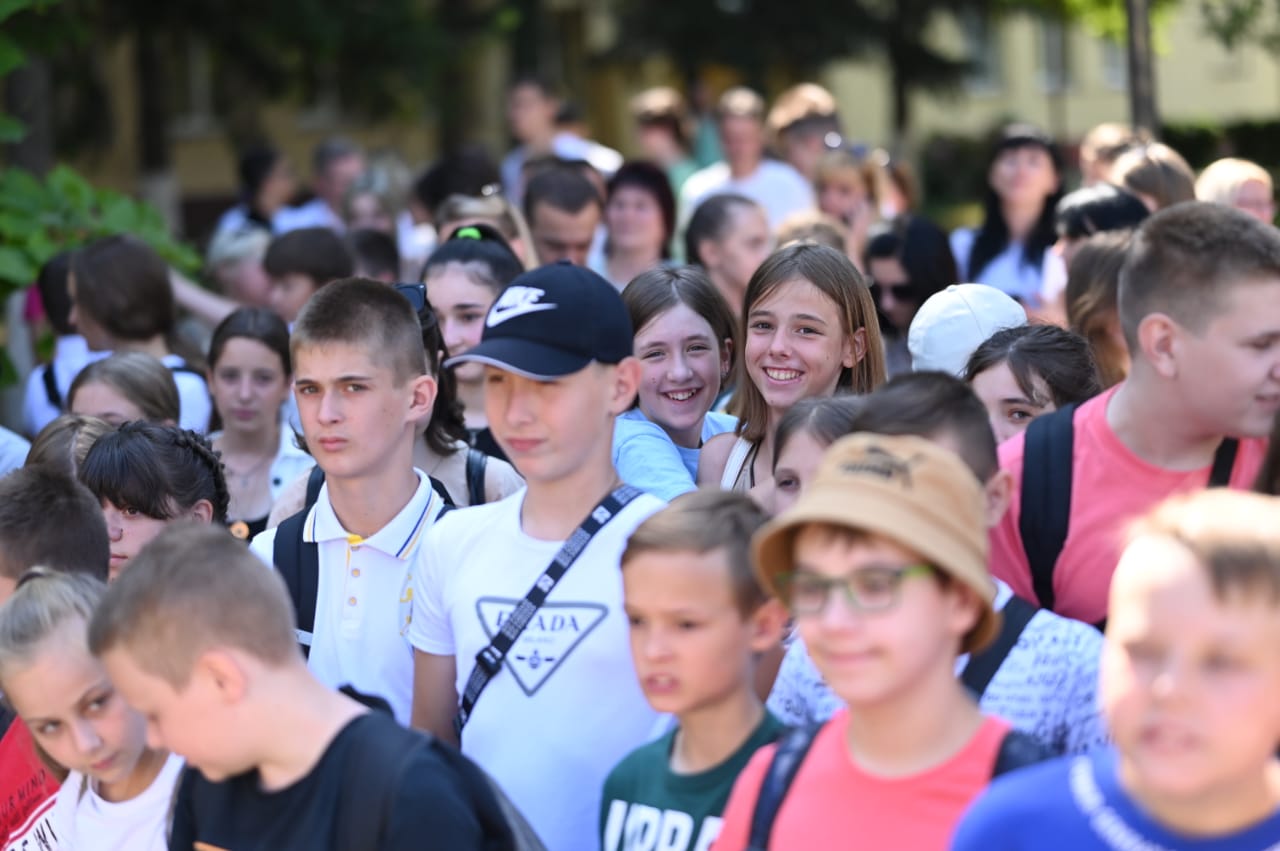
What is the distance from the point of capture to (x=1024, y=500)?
3678 mm

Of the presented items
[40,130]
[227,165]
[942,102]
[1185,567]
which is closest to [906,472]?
[1185,567]

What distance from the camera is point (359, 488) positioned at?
4.49m

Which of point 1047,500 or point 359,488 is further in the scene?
point 359,488

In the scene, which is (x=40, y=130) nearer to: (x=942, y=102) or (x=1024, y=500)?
(x=1024, y=500)

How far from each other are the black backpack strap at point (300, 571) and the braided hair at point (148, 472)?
0.57m

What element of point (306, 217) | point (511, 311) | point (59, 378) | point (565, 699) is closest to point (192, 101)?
point (306, 217)

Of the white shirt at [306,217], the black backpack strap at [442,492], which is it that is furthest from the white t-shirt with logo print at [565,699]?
the white shirt at [306,217]

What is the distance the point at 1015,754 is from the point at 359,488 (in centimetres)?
220

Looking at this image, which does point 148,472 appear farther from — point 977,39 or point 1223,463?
point 977,39

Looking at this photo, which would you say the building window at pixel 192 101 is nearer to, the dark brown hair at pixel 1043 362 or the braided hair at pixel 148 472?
the braided hair at pixel 148 472

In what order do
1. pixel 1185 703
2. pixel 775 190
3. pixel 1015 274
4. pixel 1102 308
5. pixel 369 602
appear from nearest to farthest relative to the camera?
pixel 1185 703, pixel 369 602, pixel 1102 308, pixel 1015 274, pixel 775 190

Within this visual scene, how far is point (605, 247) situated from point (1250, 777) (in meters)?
7.19

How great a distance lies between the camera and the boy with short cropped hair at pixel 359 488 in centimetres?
429

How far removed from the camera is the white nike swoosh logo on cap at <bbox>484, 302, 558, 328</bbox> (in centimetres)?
372
